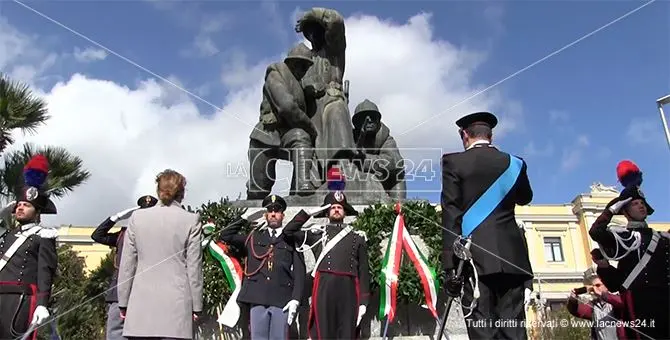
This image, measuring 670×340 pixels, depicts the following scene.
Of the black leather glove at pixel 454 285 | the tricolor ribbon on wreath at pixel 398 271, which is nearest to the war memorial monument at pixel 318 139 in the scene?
the tricolor ribbon on wreath at pixel 398 271

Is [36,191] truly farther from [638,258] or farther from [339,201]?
[638,258]

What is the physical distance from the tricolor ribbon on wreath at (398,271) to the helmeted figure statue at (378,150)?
65.9 inches

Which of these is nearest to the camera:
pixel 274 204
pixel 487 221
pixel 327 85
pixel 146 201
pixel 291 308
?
pixel 487 221

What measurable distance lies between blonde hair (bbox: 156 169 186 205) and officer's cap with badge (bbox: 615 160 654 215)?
11.2ft

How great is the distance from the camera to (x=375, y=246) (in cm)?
604

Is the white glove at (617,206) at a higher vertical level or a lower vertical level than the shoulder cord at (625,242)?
higher

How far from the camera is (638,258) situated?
462 centimetres

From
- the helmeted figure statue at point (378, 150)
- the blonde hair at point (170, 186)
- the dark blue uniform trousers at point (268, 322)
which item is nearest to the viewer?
the blonde hair at point (170, 186)

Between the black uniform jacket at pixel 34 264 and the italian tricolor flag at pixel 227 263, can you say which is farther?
the italian tricolor flag at pixel 227 263

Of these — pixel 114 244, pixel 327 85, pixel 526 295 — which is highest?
pixel 327 85

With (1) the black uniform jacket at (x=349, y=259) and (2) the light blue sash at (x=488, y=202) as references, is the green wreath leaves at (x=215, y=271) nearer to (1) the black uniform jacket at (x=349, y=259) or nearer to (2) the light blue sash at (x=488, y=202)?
(1) the black uniform jacket at (x=349, y=259)

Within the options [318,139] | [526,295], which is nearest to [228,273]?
[318,139]

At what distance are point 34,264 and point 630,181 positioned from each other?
4.84 meters

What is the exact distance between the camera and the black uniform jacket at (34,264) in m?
4.51
